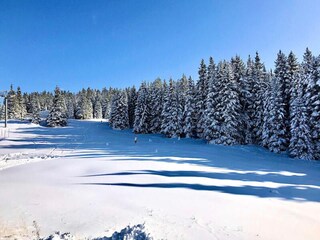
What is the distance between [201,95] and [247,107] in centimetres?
894

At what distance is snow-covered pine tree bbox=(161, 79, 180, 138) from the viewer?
5173 cm

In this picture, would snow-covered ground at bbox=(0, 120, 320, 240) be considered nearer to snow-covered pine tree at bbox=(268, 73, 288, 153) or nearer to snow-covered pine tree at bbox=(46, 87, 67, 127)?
snow-covered pine tree at bbox=(268, 73, 288, 153)

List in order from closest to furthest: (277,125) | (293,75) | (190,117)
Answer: (277,125) < (293,75) < (190,117)

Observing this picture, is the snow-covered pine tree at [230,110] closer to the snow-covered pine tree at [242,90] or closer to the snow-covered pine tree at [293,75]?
the snow-covered pine tree at [242,90]

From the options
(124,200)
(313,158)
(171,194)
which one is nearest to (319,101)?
(313,158)

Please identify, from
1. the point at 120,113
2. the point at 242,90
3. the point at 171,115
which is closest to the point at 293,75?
the point at 242,90

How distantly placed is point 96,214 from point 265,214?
17.8ft

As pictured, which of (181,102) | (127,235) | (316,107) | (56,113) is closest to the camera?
(127,235)

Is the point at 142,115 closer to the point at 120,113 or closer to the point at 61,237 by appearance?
the point at 120,113

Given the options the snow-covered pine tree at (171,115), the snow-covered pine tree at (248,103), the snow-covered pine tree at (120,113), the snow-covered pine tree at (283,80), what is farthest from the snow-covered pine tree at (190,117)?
the snow-covered pine tree at (120,113)

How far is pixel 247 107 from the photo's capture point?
44.2 meters

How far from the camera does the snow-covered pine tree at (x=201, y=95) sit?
4797 cm

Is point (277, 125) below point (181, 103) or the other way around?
below

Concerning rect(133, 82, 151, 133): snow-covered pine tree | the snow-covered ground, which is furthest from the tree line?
the snow-covered ground
